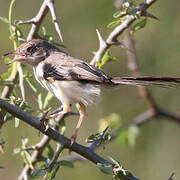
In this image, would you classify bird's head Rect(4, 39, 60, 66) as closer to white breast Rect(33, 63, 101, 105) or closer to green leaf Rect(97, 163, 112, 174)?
white breast Rect(33, 63, 101, 105)

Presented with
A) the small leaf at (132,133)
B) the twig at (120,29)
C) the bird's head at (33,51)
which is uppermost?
the twig at (120,29)

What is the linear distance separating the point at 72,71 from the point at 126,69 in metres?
2.68

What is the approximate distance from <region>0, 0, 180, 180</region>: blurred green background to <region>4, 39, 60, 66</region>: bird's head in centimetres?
176

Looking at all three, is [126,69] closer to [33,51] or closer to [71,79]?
[33,51]

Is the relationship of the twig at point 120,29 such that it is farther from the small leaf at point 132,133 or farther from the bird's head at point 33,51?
the small leaf at point 132,133

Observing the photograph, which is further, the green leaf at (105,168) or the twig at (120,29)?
the twig at (120,29)

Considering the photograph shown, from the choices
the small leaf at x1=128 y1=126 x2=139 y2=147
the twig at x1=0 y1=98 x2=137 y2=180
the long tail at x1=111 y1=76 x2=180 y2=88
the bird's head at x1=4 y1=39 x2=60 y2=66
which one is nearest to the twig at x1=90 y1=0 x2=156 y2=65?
the long tail at x1=111 y1=76 x2=180 y2=88

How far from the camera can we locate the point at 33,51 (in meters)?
4.48

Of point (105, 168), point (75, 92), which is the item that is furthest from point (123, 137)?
point (105, 168)

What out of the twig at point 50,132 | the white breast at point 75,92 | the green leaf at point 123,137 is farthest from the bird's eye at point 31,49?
the twig at point 50,132

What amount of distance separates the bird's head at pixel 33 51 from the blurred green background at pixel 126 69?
1.76 meters

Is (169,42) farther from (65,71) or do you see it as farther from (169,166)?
(65,71)

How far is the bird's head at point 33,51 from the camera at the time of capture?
161 inches

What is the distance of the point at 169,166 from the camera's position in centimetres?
629
